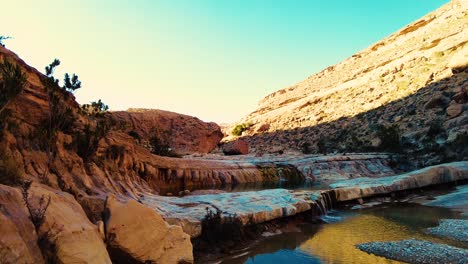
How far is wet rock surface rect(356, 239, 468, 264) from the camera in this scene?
7.56 metres

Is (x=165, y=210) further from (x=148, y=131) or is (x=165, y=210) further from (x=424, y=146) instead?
(x=424, y=146)

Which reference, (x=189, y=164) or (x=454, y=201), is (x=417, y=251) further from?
(x=189, y=164)

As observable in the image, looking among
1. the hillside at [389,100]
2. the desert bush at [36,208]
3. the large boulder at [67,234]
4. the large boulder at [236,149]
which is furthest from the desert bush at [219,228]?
the large boulder at [236,149]

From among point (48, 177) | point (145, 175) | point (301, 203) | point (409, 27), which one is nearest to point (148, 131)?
point (145, 175)

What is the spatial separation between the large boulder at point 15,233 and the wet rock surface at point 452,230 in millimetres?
9127

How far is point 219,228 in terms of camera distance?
862cm

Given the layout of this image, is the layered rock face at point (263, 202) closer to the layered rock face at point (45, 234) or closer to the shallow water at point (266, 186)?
the shallow water at point (266, 186)

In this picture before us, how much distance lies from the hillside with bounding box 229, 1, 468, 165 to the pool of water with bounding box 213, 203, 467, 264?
1141 centimetres

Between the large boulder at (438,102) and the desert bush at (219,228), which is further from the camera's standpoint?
the large boulder at (438,102)

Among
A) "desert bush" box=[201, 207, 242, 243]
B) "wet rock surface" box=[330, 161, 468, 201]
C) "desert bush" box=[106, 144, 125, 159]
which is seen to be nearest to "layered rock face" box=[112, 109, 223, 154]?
"desert bush" box=[106, 144, 125, 159]

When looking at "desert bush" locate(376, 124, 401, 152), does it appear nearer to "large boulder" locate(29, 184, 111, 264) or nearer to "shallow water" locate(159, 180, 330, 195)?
"shallow water" locate(159, 180, 330, 195)

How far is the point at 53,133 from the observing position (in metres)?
8.71

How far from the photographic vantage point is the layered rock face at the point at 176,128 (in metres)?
24.3

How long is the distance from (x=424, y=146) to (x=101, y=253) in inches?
964
